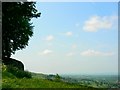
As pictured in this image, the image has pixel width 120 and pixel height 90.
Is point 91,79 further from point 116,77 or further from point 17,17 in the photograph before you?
point 17,17

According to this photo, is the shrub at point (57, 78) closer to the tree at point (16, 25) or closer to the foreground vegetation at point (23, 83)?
the foreground vegetation at point (23, 83)

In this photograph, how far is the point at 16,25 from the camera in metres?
33.2

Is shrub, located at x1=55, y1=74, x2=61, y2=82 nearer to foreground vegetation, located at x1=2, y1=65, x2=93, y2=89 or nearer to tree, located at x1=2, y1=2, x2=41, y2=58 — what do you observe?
foreground vegetation, located at x1=2, y1=65, x2=93, y2=89

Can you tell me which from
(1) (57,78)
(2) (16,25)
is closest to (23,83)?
(1) (57,78)

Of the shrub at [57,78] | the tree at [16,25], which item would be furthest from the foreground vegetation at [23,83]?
the tree at [16,25]

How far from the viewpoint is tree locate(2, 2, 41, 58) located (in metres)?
31.1

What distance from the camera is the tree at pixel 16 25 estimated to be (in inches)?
1224

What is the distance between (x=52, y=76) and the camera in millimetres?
20844

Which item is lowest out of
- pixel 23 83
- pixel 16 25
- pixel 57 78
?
pixel 23 83

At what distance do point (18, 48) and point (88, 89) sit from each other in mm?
Result: 19571

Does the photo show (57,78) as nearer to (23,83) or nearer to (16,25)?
(23,83)

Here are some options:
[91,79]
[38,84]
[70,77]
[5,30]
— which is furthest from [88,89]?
[5,30]

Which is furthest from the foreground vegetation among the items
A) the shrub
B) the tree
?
the tree

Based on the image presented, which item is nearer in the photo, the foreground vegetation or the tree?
the foreground vegetation
